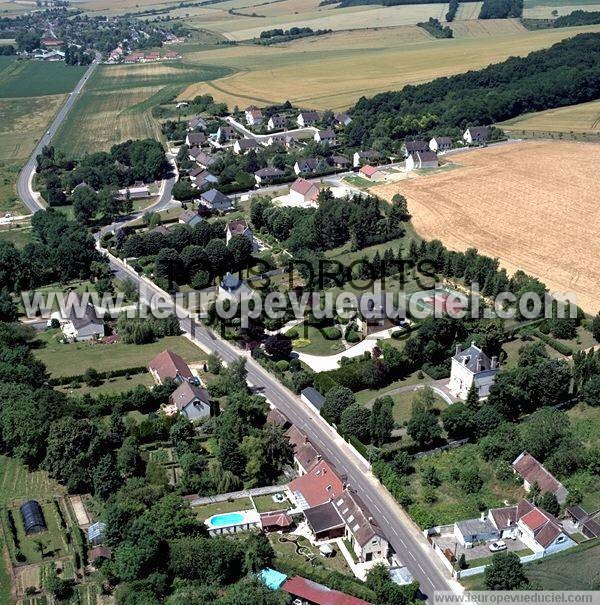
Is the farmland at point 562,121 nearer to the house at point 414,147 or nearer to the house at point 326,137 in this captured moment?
the house at point 414,147

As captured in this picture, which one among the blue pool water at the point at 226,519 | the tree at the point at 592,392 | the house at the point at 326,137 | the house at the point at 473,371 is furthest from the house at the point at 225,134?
the blue pool water at the point at 226,519

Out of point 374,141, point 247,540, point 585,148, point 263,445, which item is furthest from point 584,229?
point 247,540

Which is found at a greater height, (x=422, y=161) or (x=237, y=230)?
(x=422, y=161)

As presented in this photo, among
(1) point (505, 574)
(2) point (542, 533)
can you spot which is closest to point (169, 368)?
(2) point (542, 533)

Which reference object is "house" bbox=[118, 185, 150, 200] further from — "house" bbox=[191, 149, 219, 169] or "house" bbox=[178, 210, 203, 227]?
"house" bbox=[178, 210, 203, 227]

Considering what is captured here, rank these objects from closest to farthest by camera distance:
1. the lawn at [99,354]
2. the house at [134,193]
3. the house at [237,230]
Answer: the lawn at [99,354] < the house at [237,230] < the house at [134,193]

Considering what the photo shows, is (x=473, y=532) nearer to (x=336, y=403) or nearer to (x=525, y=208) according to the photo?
(x=336, y=403)

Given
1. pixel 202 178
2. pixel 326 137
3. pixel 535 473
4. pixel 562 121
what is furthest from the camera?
pixel 562 121
